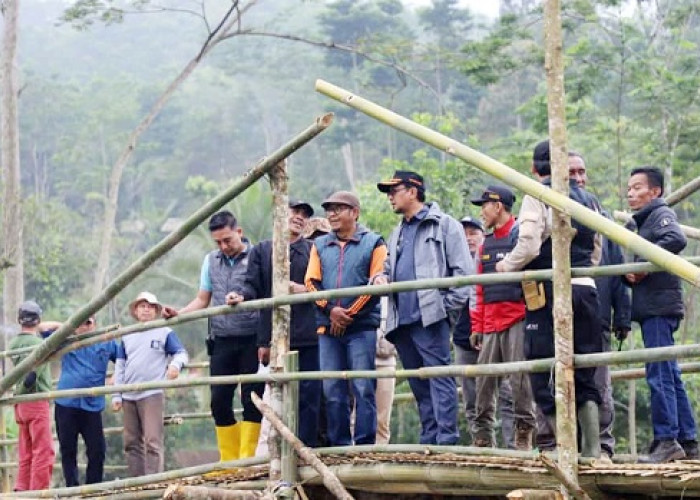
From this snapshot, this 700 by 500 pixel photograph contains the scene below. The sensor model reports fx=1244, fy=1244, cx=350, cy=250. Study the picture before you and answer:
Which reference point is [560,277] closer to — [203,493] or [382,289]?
[382,289]

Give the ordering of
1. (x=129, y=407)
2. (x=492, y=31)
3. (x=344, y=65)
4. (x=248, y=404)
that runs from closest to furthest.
Answer: (x=248, y=404) < (x=129, y=407) < (x=492, y=31) < (x=344, y=65)

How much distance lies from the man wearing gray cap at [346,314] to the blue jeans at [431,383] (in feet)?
0.62

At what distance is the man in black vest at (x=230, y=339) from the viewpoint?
6684mm

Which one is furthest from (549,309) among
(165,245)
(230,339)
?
(230,339)

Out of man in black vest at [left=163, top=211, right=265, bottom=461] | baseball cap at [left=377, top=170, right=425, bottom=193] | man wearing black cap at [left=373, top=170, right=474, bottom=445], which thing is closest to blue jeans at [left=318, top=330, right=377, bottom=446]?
man wearing black cap at [left=373, top=170, right=474, bottom=445]

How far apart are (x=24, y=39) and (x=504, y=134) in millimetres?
43376

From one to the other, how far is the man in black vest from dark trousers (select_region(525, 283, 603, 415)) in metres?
1.94

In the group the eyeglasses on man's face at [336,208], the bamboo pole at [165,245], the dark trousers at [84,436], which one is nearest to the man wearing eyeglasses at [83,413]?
the dark trousers at [84,436]

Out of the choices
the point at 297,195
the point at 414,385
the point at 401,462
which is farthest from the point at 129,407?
the point at 297,195

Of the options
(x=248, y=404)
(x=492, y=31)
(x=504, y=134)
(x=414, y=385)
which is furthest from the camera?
(x=504, y=134)

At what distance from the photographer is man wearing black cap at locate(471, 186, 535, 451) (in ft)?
19.4

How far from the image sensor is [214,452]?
2409 cm

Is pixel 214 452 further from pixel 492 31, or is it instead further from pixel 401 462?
pixel 401 462

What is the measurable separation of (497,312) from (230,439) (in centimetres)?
181
